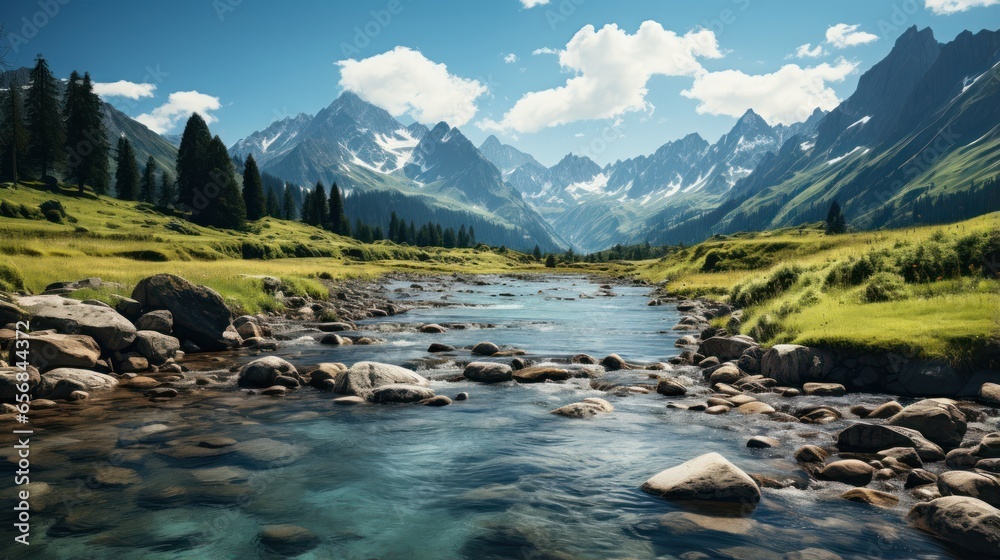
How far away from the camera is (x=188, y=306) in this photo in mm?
21938

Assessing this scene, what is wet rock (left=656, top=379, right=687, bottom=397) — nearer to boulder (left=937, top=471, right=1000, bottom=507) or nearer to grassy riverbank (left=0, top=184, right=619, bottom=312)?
boulder (left=937, top=471, right=1000, bottom=507)

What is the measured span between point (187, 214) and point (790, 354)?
369 feet

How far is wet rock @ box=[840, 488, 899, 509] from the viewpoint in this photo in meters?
8.26

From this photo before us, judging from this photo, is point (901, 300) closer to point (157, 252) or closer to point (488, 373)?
point (488, 373)

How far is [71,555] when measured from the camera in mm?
7148

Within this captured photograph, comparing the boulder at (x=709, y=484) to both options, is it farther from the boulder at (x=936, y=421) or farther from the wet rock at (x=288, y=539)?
the wet rock at (x=288, y=539)

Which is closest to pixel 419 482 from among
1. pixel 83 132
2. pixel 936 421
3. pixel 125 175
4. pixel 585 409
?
pixel 585 409

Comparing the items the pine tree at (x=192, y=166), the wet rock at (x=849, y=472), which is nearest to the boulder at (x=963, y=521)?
the wet rock at (x=849, y=472)

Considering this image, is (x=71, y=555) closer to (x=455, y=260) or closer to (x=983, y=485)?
(x=983, y=485)

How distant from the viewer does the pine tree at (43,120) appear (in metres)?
90.6

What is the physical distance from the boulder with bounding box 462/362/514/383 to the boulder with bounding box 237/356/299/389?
6.02 m

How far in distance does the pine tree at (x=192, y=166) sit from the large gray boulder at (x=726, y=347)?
355 feet

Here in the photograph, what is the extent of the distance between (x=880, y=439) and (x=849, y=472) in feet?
5.36

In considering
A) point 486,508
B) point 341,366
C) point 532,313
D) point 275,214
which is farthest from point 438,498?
point 275,214
